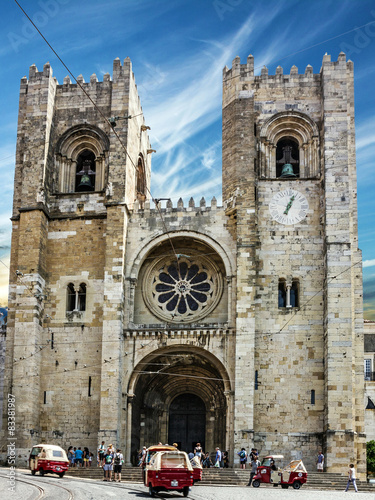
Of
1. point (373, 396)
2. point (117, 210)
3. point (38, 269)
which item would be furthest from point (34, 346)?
point (373, 396)

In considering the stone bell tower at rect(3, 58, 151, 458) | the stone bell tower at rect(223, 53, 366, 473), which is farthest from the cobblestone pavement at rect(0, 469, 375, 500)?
the stone bell tower at rect(3, 58, 151, 458)

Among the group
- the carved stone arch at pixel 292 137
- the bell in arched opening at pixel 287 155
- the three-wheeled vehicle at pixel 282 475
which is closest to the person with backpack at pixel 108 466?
the three-wheeled vehicle at pixel 282 475

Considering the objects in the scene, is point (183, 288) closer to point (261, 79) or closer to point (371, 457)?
point (261, 79)

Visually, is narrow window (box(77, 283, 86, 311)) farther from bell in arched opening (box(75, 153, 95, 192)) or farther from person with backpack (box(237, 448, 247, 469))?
person with backpack (box(237, 448, 247, 469))

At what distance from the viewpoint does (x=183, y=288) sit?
34.3 meters

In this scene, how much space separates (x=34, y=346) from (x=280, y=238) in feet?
37.3

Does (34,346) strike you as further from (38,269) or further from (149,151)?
(149,151)

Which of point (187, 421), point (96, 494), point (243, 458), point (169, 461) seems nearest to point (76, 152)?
point (187, 421)

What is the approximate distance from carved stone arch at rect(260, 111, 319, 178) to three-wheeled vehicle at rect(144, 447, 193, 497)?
56.1 feet

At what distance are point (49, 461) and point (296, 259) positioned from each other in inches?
525

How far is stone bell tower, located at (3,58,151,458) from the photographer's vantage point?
32.2m

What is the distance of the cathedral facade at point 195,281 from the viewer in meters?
31.1

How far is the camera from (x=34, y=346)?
3234 centimetres

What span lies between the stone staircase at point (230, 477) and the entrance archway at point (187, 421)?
6.18m
